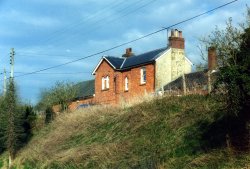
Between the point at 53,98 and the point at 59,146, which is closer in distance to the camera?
the point at 59,146

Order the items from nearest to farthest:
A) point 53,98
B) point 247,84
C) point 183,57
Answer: point 247,84 → point 183,57 → point 53,98

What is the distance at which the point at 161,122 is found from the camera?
69.3ft

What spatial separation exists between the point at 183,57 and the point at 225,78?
37975 millimetres

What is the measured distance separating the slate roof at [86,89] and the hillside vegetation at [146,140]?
2981 cm

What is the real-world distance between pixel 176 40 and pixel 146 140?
3085 centimetres

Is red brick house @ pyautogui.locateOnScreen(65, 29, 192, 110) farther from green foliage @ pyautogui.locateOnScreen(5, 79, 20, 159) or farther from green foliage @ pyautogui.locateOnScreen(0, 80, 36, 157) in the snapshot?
green foliage @ pyautogui.locateOnScreen(5, 79, 20, 159)

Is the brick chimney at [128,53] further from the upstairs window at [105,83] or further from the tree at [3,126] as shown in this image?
the tree at [3,126]

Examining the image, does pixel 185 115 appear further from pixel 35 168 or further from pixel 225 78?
pixel 35 168

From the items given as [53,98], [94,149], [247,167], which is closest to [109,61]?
[53,98]

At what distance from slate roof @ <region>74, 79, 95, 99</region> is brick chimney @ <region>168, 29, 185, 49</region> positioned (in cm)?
1492

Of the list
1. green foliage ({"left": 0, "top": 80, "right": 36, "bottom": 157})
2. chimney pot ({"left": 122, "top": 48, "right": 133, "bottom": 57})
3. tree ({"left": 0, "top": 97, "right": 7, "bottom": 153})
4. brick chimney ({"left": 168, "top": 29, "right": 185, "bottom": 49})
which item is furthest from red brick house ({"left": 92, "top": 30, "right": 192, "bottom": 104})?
green foliage ({"left": 0, "top": 80, "right": 36, "bottom": 157})

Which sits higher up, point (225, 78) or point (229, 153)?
point (225, 78)

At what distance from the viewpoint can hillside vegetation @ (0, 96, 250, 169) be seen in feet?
51.8

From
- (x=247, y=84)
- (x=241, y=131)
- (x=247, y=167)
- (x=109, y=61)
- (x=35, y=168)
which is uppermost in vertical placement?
(x=109, y=61)
